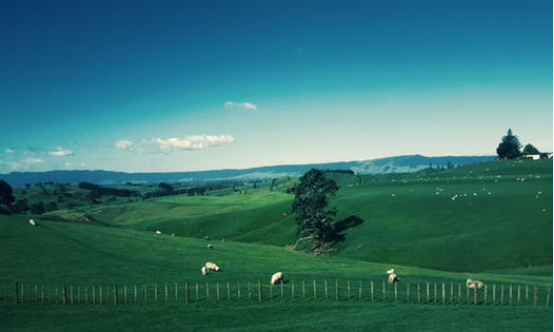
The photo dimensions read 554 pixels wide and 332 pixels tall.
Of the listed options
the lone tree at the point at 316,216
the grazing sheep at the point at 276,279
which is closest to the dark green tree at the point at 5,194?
the lone tree at the point at 316,216

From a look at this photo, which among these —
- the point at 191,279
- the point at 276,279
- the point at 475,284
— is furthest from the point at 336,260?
the point at 191,279

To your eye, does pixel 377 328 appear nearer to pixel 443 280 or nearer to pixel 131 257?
pixel 443 280

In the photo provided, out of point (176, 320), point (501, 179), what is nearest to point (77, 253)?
point (176, 320)

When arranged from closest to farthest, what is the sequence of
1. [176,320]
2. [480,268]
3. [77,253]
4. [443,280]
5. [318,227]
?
[176,320] < [443,280] < [77,253] < [480,268] < [318,227]

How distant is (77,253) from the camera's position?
235ft

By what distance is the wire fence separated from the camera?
1820 inches

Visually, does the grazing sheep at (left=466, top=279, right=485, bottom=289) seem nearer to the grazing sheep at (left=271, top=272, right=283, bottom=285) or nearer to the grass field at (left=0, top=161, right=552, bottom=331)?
the grass field at (left=0, top=161, right=552, bottom=331)

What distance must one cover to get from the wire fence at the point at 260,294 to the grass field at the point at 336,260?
134 cm

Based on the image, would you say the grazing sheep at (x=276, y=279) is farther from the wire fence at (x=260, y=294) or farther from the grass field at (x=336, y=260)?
the grass field at (x=336, y=260)

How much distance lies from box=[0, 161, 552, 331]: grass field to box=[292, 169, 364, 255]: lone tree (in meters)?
4.92

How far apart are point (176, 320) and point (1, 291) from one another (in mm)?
23039

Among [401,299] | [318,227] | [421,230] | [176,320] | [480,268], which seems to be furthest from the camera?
[318,227]

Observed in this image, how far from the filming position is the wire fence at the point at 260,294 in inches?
1820

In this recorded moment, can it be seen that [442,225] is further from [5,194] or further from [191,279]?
[5,194]
